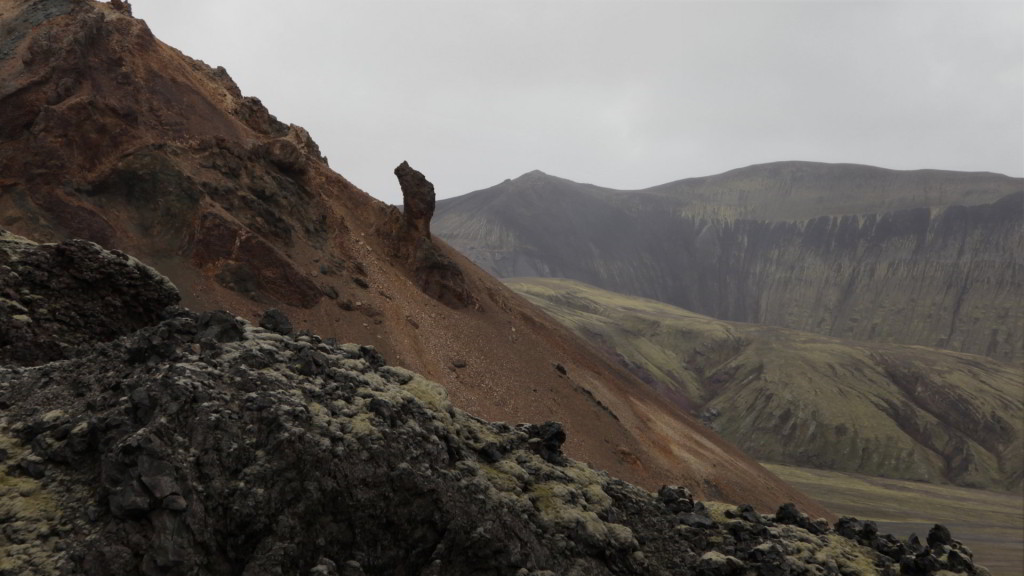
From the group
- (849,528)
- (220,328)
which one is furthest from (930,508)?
(220,328)

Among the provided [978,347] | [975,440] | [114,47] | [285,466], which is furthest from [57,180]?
[978,347]

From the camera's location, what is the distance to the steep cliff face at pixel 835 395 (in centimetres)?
11294

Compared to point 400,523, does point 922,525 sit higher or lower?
lower

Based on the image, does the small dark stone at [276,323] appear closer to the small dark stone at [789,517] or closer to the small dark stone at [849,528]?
the small dark stone at [789,517]

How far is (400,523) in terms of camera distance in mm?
12883

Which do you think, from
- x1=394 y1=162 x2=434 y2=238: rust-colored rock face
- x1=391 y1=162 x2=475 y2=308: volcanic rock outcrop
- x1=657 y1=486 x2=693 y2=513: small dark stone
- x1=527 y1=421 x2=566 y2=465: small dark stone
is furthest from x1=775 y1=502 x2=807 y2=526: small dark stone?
x1=394 y1=162 x2=434 y2=238: rust-colored rock face

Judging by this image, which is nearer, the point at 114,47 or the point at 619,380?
the point at 114,47

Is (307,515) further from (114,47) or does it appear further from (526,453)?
(114,47)

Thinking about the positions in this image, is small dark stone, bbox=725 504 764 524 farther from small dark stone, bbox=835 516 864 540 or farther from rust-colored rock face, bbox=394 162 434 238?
rust-colored rock face, bbox=394 162 434 238

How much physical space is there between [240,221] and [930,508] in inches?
3559

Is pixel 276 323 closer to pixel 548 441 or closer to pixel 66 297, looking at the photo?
pixel 66 297

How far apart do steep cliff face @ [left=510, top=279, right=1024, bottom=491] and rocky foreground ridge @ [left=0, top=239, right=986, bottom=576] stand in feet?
338

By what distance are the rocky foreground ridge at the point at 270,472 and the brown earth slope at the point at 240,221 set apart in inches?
600

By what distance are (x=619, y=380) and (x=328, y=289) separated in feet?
92.8
